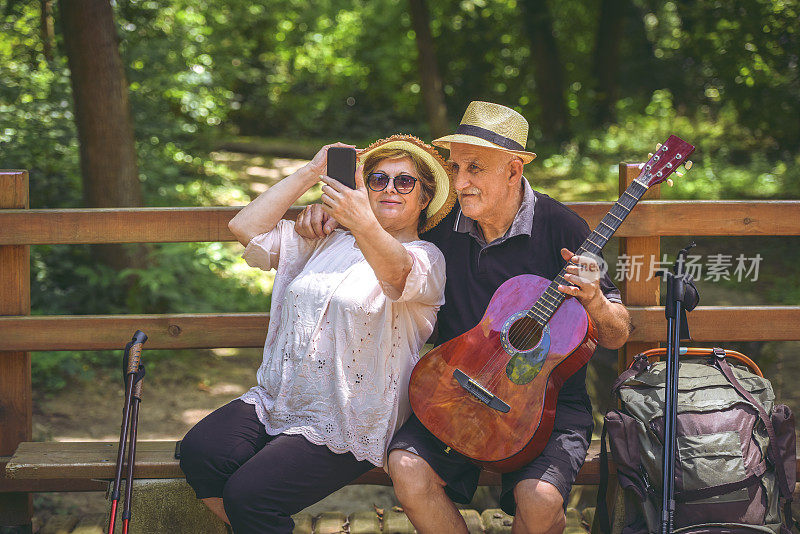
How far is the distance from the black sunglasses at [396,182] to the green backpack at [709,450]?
3.34 ft

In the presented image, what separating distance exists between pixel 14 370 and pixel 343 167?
180cm

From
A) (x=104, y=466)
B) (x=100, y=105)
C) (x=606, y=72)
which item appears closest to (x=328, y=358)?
(x=104, y=466)

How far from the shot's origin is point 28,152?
624 centimetres

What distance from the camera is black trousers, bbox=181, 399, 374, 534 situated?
2645mm

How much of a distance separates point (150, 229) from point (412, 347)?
47.1 inches

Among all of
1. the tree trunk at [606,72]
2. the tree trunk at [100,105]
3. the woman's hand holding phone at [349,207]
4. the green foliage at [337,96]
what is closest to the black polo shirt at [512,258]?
the woman's hand holding phone at [349,207]

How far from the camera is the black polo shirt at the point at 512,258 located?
289 cm

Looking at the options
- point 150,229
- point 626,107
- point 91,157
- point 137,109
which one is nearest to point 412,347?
point 150,229

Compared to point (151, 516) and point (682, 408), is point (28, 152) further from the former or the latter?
point (682, 408)

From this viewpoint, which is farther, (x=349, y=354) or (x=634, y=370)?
(x=634, y=370)

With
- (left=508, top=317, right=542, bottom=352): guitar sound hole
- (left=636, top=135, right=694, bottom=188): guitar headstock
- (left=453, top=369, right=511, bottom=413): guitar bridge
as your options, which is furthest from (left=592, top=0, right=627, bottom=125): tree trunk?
(left=453, top=369, right=511, bottom=413): guitar bridge

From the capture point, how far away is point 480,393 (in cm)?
270

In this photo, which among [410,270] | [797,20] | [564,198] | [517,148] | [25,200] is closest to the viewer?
[410,270]

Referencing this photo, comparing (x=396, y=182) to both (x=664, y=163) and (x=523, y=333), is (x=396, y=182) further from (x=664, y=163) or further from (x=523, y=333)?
(x=664, y=163)
